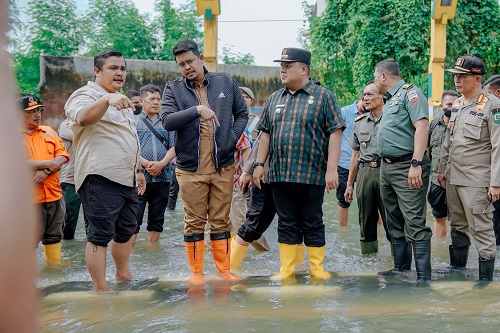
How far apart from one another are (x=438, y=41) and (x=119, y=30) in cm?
1121

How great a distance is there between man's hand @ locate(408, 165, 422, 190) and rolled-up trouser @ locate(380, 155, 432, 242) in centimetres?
13

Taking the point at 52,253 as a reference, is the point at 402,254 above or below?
above

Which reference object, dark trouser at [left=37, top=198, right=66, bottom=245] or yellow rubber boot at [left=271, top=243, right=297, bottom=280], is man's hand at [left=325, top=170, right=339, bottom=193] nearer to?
yellow rubber boot at [left=271, top=243, right=297, bottom=280]

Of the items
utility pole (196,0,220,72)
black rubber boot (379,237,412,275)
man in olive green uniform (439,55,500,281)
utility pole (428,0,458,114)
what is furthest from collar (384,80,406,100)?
utility pole (428,0,458,114)

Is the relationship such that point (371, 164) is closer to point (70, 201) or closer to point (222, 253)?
point (222, 253)

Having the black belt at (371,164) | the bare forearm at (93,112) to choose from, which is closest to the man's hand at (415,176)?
the black belt at (371,164)

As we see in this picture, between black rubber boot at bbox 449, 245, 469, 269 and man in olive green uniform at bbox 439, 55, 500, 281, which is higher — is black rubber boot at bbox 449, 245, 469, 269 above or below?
below

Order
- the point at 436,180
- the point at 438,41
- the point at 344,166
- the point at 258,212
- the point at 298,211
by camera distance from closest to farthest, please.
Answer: the point at 298,211 → the point at 258,212 → the point at 436,180 → the point at 344,166 → the point at 438,41

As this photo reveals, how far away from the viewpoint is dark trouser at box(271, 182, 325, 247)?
5.39m

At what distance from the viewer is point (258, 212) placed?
19.1 ft

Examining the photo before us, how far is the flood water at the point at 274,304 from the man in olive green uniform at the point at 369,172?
537 millimetres

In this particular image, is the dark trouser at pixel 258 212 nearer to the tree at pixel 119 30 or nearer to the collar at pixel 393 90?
the collar at pixel 393 90

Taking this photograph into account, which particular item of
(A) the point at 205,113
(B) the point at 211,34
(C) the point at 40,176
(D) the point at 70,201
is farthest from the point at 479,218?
(B) the point at 211,34

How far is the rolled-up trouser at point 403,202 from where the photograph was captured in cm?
Result: 534
